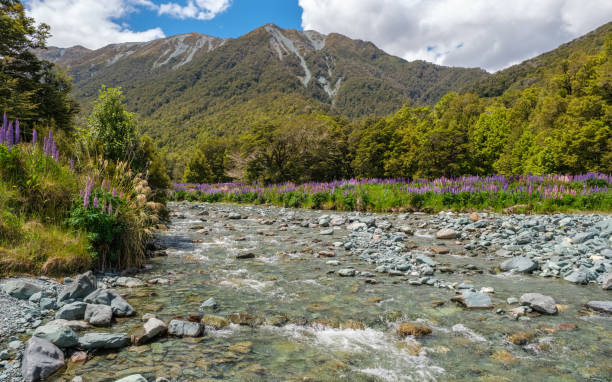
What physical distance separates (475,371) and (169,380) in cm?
313

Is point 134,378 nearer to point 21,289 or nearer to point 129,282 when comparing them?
point 21,289

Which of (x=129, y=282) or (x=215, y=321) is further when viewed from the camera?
(x=129, y=282)

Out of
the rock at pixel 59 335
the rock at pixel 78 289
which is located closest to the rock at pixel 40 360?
the rock at pixel 59 335

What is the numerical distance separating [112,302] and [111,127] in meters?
8.38

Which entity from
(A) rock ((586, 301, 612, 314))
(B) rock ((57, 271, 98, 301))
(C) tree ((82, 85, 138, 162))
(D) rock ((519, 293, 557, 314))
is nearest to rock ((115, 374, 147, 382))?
(B) rock ((57, 271, 98, 301))

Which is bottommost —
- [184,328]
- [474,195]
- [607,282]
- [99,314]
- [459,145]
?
[184,328]

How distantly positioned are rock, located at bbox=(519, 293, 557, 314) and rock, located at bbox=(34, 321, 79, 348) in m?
6.09

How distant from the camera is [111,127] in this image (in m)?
10.2

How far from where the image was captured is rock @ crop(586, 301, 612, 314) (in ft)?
13.9

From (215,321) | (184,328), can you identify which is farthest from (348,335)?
(184,328)

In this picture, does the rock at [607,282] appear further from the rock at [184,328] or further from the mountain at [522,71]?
the mountain at [522,71]

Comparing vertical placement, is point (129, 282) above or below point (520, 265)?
below

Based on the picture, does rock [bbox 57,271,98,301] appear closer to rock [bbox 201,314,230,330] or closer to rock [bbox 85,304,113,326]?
rock [bbox 85,304,113,326]

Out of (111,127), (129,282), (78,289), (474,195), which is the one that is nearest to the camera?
→ (78,289)
